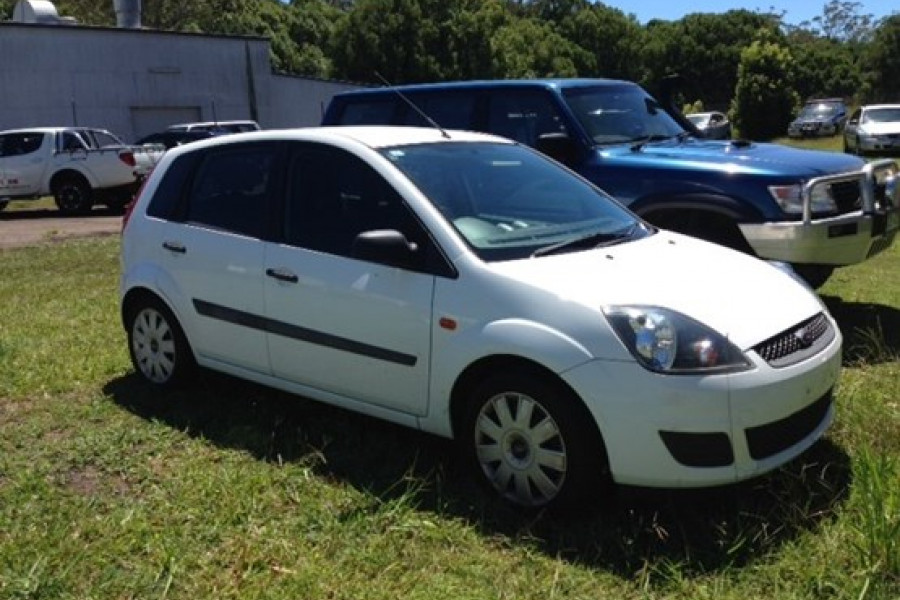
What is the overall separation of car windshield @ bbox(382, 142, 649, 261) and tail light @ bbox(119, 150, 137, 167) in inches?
562

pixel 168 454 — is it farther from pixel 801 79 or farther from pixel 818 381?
pixel 801 79

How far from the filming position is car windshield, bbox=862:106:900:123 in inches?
1007

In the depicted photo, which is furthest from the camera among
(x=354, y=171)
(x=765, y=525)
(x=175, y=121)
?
(x=175, y=121)

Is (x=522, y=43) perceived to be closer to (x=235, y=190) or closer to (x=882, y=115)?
(x=882, y=115)

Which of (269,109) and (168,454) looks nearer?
(168,454)

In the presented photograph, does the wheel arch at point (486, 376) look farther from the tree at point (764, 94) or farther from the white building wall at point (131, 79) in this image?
the tree at point (764, 94)

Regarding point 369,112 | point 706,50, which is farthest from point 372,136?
point 706,50

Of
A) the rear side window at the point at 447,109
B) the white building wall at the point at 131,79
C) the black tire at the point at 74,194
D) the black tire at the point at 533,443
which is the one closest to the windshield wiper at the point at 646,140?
the rear side window at the point at 447,109

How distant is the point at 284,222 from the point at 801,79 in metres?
57.9

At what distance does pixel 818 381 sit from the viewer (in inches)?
145

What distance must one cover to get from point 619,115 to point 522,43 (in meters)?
57.7

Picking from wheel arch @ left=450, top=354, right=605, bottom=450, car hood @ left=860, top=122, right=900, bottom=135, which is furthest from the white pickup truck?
car hood @ left=860, top=122, right=900, bottom=135

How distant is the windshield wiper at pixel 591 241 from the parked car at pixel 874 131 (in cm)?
2324

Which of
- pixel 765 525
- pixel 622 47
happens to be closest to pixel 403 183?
pixel 765 525
